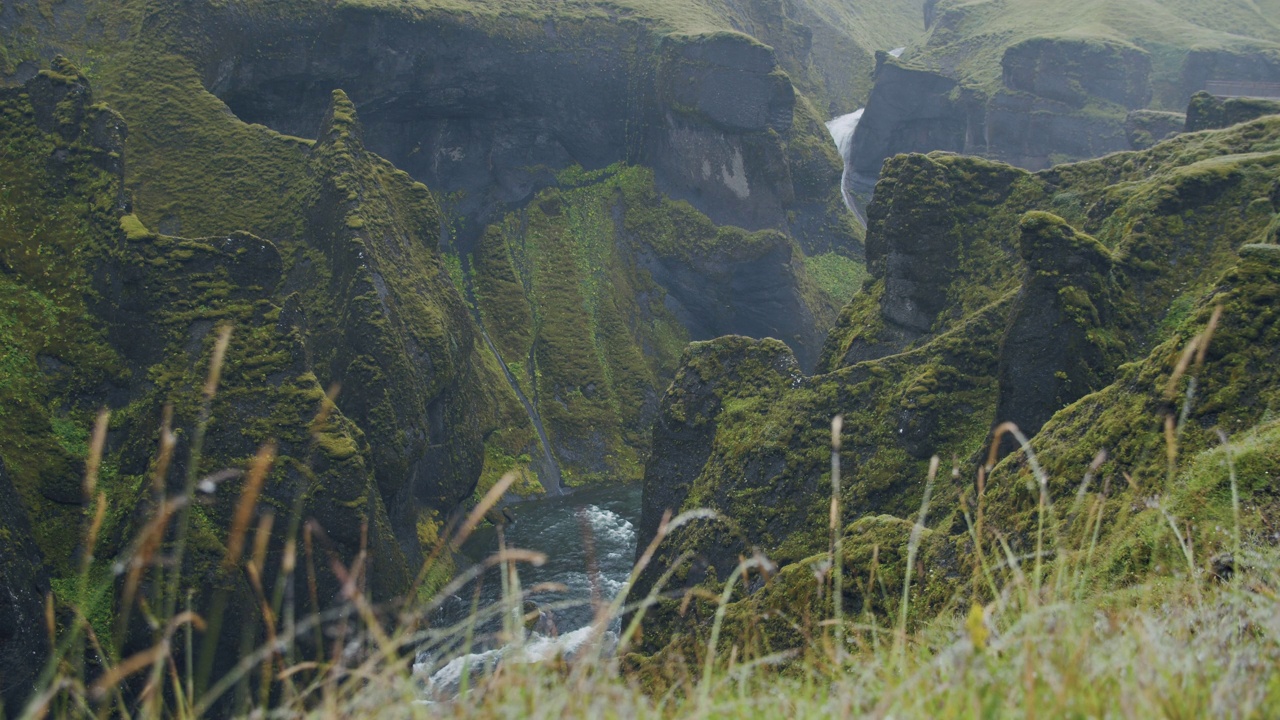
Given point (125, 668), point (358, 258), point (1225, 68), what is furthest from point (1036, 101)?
point (125, 668)

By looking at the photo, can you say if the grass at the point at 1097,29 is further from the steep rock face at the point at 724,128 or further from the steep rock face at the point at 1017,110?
the steep rock face at the point at 724,128

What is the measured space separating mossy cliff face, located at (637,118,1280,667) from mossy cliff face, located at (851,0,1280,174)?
70978 millimetres

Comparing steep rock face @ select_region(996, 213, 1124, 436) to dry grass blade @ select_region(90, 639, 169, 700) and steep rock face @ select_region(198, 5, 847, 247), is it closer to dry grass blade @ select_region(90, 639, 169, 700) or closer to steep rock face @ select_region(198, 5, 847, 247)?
dry grass blade @ select_region(90, 639, 169, 700)

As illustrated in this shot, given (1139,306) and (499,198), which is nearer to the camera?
(1139,306)

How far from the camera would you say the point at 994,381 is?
28.1m

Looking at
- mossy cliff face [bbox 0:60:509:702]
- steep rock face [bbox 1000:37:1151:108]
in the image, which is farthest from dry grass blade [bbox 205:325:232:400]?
steep rock face [bbox 1000:37:1151:108]

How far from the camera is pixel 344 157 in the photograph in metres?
51.2

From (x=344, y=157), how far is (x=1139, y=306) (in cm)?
3719

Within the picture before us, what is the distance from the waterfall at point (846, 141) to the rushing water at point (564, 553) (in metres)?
53.4

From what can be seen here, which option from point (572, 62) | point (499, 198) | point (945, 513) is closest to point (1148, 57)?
point (572, 62)

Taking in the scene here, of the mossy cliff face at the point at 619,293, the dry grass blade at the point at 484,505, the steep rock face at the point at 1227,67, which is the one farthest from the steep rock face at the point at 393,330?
the steep rock face at the point at 1227,67

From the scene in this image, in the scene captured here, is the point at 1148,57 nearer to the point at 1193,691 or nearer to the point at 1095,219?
the point at 1095,219

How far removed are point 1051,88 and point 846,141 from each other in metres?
22.6

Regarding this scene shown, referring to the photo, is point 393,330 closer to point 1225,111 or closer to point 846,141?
point 1225,111
